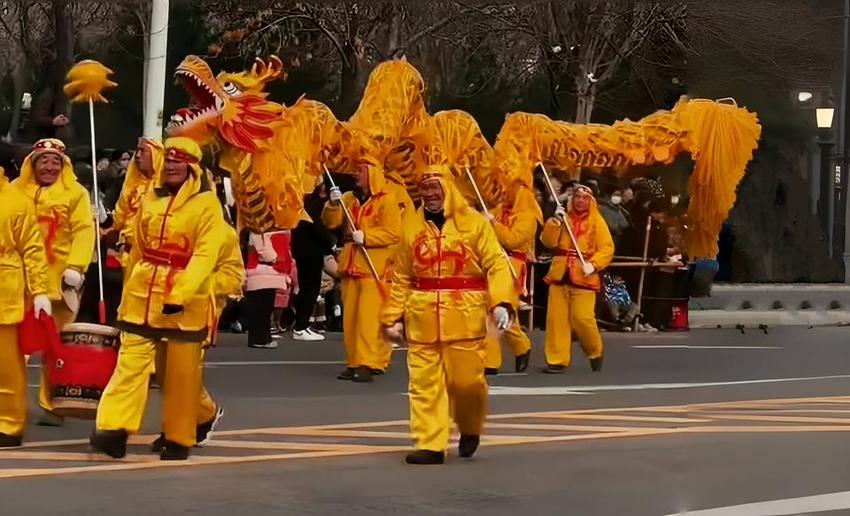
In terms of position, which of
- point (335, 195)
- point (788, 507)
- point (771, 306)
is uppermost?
point (335, 195)

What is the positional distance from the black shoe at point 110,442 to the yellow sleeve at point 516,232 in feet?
19.0

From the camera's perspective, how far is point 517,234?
14.5m

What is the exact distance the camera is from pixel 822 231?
2502 centimetres

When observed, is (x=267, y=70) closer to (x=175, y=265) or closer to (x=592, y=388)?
(x=592, y=388)

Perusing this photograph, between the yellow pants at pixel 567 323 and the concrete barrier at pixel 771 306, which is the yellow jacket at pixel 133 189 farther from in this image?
the concrete barrier at pixel 771 306

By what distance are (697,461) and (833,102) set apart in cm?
1550

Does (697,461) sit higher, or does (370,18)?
(370,18)

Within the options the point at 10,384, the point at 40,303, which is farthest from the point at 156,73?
the point at 10,384

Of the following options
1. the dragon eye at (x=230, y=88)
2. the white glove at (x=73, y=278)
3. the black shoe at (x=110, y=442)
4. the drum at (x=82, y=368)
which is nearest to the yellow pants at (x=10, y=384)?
the drum at (x=82, y=368)

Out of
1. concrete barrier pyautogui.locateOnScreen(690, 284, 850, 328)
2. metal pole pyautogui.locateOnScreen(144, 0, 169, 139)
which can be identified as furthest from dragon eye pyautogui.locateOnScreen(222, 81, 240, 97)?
concrete barrier pyautogui.locateOnScreen(690, 284, 850, 328)

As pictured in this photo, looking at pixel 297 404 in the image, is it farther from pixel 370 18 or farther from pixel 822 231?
pixel 822 231

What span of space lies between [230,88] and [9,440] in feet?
12.1

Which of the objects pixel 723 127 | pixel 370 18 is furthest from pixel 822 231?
pixel 723 127

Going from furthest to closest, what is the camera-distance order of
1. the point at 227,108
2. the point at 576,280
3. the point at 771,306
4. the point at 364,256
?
the point at 771,306, the point at 576,280, the point at 364,256, the point at 227,108
